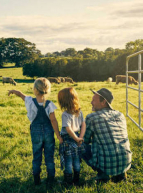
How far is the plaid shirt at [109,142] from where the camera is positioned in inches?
113

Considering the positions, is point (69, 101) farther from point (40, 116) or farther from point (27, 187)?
point (27, 187)

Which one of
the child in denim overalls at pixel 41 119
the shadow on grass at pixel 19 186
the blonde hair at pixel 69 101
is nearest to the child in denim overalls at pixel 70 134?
the blonde hair at pixel 69 101

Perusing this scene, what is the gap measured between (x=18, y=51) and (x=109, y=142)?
77.0 m

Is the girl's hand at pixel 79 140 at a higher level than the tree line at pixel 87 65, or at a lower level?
lower

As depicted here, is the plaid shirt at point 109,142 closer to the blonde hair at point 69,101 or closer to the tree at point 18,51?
the blonde hair at point 69,101

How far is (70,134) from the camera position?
9.41 ft

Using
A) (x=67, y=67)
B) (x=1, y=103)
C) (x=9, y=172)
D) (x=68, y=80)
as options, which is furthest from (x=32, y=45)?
(x=9, y=172)

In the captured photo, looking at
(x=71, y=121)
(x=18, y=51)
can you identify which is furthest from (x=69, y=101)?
(x=18, y=51)

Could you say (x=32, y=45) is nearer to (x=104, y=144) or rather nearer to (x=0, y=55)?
(x=0, y=55)

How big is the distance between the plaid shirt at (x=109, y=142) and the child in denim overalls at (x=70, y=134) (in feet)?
0.63

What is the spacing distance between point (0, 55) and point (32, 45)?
38.0 ft

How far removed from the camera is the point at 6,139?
15.6ft

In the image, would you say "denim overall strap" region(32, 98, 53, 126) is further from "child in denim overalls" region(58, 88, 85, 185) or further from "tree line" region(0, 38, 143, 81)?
"tree line" region(0, 38, 143, 81)

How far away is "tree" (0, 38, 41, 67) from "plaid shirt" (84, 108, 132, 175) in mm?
71962
